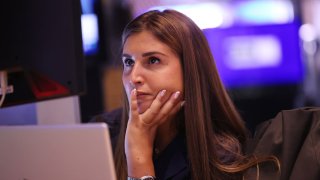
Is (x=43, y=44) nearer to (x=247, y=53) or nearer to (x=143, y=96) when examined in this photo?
(x=143, y=96)

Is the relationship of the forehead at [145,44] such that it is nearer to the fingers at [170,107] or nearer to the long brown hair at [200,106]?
the long brown hair at [200,106]

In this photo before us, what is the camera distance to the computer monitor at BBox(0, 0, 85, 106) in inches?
46.2

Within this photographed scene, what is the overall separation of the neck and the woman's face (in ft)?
0.52

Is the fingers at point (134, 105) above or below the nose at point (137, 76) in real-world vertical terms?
below

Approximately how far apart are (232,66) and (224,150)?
255 centimetres

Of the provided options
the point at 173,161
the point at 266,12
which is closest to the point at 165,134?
the point at 173,161

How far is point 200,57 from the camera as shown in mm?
1492

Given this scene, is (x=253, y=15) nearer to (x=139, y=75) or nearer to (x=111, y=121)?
(x=111, y=121)

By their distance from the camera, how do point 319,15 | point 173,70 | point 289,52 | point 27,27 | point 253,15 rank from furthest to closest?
point 319,15, point 253,15, point 289,52, point 173,70, point 27,27

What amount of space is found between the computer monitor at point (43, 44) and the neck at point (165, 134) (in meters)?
0.40

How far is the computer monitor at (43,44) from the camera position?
1.17 m

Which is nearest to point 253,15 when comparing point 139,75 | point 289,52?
point 289,52

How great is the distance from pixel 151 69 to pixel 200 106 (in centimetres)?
19

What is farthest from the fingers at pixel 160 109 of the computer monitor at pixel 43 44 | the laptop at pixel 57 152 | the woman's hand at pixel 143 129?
the laptop at pixel 57 152
